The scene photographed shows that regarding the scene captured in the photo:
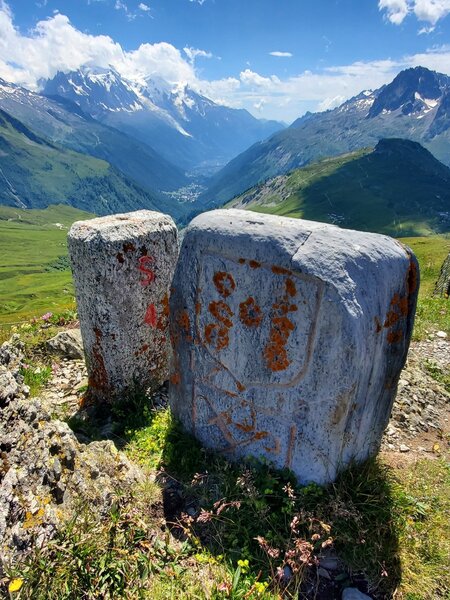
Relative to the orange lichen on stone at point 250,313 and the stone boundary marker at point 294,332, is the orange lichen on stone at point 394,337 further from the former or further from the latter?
the orange lichen on stone at point 250,313

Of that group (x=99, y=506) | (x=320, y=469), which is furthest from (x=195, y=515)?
(x=320, y=469)

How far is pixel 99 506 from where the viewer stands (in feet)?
16.4

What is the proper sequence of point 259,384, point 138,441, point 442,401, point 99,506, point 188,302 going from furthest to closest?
1. point 442,401
2. point 138,441
3. point 188,302
4. point 259,384
5. point 99,506

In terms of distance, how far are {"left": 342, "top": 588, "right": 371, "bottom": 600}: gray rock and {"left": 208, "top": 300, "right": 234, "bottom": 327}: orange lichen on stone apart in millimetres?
3675

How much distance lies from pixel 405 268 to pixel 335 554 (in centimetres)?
391

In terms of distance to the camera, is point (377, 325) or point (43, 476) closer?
point (43, 476)

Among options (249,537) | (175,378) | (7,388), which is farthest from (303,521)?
(7,388)

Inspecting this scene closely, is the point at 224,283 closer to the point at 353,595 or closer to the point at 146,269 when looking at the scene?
the point at 146,269

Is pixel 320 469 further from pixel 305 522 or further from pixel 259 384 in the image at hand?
pixel 259 384

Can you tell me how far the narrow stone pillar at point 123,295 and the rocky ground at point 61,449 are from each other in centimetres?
93

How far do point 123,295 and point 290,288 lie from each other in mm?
4355

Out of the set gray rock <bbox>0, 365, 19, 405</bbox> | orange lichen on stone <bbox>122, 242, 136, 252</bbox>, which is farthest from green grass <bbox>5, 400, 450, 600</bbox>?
orange lichen on stone <bbox>122, 242, 136, 252</bbox>

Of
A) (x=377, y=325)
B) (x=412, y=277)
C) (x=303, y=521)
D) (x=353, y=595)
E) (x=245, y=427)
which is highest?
(x=412, y=277)

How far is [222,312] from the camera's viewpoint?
249 inches
